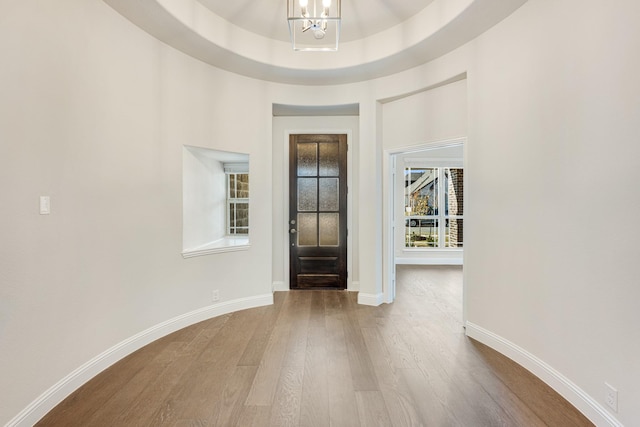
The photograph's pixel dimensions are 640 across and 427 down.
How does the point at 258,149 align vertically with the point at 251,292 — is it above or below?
above

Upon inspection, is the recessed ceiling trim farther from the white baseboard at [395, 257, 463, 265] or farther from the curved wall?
the white baseboard at [395, 257, 463, 265]

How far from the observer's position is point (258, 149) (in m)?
3.85

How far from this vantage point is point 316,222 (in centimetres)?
454

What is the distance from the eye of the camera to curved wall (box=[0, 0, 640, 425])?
1.68m

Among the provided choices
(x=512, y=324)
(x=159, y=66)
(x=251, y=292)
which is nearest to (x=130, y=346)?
(x=251, y=292)

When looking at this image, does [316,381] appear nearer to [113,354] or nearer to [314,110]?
[113,354]

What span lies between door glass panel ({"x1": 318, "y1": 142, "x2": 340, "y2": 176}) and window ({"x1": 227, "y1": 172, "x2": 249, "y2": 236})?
118 cm

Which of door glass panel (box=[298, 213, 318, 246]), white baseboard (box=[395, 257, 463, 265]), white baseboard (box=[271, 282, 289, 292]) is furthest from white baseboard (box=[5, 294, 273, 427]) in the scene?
white baseboard (box=[395, 257, 463, 265])

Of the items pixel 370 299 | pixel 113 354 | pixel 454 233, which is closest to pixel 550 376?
pixel 370 299

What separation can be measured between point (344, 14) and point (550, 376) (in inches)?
147

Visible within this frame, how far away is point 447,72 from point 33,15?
3434 millimetres

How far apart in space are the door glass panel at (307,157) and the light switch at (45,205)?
3047mm

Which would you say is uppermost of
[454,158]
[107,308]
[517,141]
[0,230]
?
[454,158]

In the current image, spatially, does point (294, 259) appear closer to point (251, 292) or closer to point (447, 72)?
point (251, 292)
